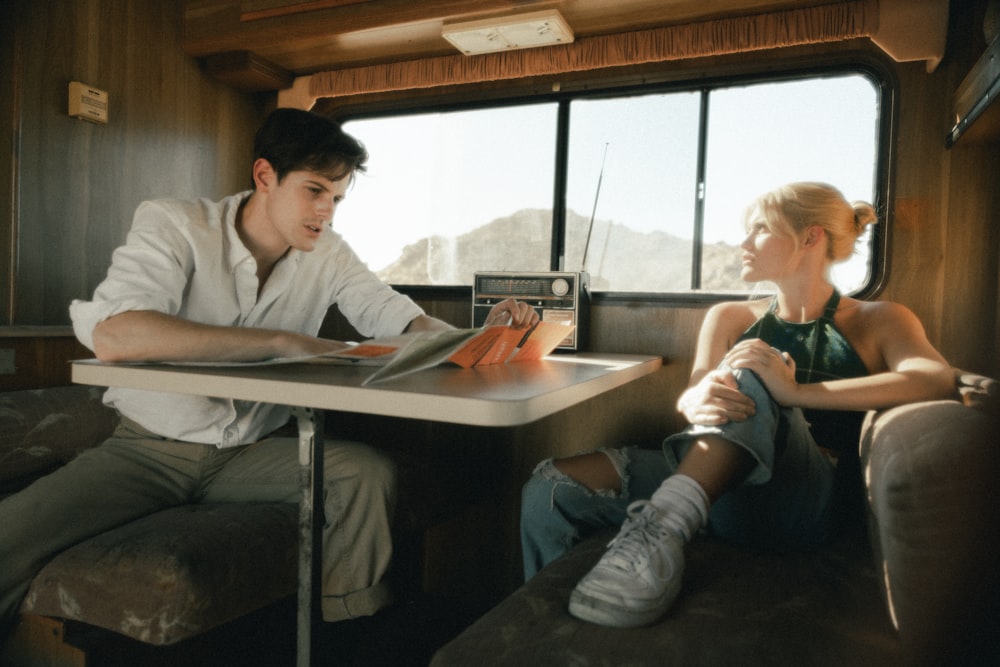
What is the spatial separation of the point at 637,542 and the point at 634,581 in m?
0.07

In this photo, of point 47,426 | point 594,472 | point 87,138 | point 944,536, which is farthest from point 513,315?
point 87,138

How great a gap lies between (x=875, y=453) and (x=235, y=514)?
3.92ft

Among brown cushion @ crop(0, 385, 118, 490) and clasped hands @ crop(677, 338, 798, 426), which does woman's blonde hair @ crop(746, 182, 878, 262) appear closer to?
clasped hands @ crop(677, 338, 798, 426)

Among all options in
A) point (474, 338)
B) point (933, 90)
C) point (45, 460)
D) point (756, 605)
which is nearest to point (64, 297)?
point (45, 460)

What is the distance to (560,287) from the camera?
2.27 metres

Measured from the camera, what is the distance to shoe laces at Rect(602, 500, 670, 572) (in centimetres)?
101

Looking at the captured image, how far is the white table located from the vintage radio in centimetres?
80

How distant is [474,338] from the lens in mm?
1154

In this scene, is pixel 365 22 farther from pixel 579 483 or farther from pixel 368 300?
pixel 579 483

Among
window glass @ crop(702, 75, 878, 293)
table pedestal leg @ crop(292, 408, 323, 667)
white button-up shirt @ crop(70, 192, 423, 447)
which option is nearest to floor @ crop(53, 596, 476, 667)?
table pedestal leg @ crop(292, 408, 323, 667)

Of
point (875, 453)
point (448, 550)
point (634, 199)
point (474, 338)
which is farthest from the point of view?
point (634, 199)

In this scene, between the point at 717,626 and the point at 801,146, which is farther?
the point at 801,146

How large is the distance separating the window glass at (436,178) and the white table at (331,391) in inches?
34.1

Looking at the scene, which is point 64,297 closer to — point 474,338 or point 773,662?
point 474,338
